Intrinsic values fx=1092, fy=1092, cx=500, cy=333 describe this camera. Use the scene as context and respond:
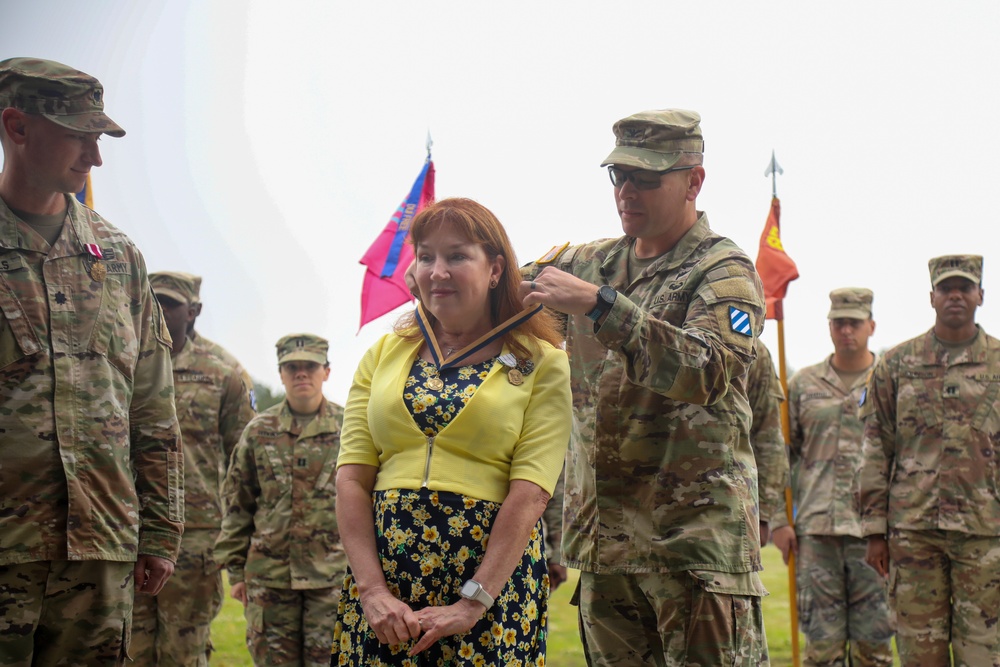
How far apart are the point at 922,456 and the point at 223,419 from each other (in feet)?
15.5

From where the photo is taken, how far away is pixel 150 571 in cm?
386

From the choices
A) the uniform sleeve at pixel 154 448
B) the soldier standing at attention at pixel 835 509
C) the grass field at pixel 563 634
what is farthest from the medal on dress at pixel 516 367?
the grass field at pixel 563 634

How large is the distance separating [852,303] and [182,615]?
560cm

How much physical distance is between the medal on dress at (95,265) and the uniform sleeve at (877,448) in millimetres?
5154

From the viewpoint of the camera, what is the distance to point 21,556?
3439 mm

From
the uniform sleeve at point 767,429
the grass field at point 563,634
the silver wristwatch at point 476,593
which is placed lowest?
the grass field at point 563,634

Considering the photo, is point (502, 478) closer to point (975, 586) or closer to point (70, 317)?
point (70, 317)

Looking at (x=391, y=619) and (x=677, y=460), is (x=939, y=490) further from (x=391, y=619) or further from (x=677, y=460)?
(x=391, y=619)

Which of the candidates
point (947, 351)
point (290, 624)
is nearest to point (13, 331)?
point (290, 624)

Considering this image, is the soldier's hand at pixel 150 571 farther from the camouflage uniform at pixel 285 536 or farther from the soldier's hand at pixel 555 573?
the camouflage uniform at pixel 285 536

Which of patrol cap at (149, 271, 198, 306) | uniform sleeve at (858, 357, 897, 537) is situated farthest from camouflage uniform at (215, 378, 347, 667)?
uniform sleeve at (858, 357, 897, 537)

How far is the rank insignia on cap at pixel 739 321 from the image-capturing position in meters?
3.60

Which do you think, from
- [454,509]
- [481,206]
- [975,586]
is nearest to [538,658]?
[454,509]

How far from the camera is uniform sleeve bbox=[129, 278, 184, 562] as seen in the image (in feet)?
12.7
